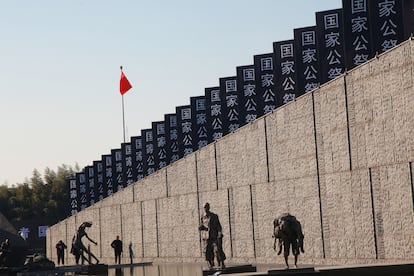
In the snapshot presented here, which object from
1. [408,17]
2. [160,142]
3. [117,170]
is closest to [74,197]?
[117,170]

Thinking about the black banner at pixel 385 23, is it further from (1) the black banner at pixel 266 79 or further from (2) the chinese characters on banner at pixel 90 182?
(2) the chinese characters on banner at pixel 90 182

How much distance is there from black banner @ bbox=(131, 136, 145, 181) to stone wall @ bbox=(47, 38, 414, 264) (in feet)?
59.6

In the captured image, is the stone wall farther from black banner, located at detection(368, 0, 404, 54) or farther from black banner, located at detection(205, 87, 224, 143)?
black banner, located at detection(205, 87, 224, 143)

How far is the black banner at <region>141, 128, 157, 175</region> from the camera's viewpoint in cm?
6612

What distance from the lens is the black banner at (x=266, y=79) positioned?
46.9 metres

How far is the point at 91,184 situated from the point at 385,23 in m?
44.4

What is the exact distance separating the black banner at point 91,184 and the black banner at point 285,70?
34558 millimetres

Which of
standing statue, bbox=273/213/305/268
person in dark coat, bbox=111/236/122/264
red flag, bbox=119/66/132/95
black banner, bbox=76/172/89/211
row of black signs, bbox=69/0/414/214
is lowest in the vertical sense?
standing statue, bbox=273/213/305/268

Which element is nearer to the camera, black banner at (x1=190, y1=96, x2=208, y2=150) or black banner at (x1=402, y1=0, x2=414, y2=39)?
black banner at (x1=402, y1=0, x2=414, y2=39)

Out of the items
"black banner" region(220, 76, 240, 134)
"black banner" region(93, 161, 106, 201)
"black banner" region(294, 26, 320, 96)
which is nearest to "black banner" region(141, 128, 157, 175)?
"black banner" region(93, 161, 106, 201)

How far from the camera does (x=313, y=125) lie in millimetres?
35750

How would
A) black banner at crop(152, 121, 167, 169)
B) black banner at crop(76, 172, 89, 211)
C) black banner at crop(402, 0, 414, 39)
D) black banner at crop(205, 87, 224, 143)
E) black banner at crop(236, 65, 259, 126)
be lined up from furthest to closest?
black banner at crop(76, 172, 89, 211)
black banner at crop(152, 121, 167, 169)
black banner at crop(205, 87, 224, 143)
black banner at crop(236, 65, 259, 126)
black banner at crop(402, 0, 414, 39)

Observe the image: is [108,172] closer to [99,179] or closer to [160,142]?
[99,179]

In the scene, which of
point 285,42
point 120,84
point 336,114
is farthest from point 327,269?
point 120,84
